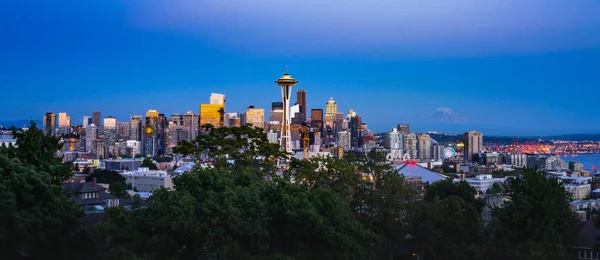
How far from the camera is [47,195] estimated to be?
715 inches

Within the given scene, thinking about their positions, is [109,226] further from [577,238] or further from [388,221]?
[577,238]

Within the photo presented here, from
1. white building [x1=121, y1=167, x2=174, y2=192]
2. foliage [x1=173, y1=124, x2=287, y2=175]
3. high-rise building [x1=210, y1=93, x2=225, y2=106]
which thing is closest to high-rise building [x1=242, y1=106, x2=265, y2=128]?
high-rise building [x1=210, y1=93, x2=225, y2=106]

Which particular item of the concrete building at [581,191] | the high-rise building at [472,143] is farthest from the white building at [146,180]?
the high-rise building at [472,143]

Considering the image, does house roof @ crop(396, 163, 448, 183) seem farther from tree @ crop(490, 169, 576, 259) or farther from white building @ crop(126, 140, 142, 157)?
white building @ crop(126, 140, 142, 157)

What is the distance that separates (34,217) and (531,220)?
13121mm

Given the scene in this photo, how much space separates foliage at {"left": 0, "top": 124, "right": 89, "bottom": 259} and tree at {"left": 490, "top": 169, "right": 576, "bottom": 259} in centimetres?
1113

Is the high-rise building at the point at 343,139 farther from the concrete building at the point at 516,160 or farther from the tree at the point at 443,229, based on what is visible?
the tree at the point at 443,229

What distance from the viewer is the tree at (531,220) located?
2012 centimetres

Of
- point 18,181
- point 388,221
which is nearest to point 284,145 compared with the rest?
point 388,221

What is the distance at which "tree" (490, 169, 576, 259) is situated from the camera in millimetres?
20125

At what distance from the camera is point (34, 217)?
17.3 meters

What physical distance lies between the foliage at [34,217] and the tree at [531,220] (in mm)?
11135

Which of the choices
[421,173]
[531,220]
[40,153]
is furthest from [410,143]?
[40,153]

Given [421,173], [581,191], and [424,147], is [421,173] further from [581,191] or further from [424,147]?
[424,147]
